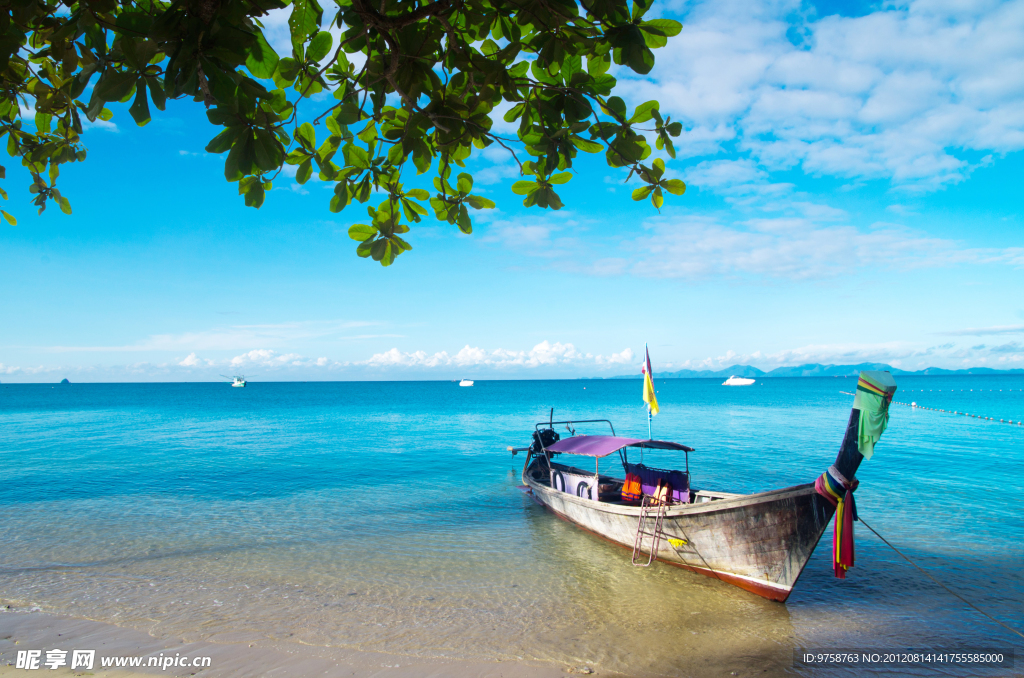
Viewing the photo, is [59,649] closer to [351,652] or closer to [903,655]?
[351,652]

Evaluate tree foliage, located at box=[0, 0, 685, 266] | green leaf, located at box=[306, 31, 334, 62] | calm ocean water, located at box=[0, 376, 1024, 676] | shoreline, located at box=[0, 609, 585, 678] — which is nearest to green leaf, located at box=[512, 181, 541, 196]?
tree foliage, located at box=[0, 0, 685, 266]

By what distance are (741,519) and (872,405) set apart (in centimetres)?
372

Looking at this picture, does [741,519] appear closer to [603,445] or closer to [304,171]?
[603,445]

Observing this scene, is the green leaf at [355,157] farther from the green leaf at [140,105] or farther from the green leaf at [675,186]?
the green leaf at [675,186]

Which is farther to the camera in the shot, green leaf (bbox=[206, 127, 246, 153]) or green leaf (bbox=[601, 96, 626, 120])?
green leaf (bbox=[601, 96, 626, 120])

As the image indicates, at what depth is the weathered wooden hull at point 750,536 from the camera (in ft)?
26.1

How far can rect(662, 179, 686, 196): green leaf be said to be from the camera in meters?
2.52

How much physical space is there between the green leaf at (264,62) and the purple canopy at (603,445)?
10195mm

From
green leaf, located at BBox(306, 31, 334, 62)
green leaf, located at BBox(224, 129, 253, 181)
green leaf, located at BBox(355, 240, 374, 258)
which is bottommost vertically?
green leaf, located at BBox(355, 240, 374, 258)

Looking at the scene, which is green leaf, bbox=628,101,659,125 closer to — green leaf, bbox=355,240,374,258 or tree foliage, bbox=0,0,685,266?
tree foliage, bbox=0,0,685,266

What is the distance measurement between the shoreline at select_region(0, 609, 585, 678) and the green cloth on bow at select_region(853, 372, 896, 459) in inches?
178

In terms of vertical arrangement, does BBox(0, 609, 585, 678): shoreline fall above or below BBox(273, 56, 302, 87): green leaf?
below

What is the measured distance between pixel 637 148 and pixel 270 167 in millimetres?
1696

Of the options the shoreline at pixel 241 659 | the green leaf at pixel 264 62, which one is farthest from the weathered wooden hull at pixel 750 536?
the green leaf at pixel 264 62
